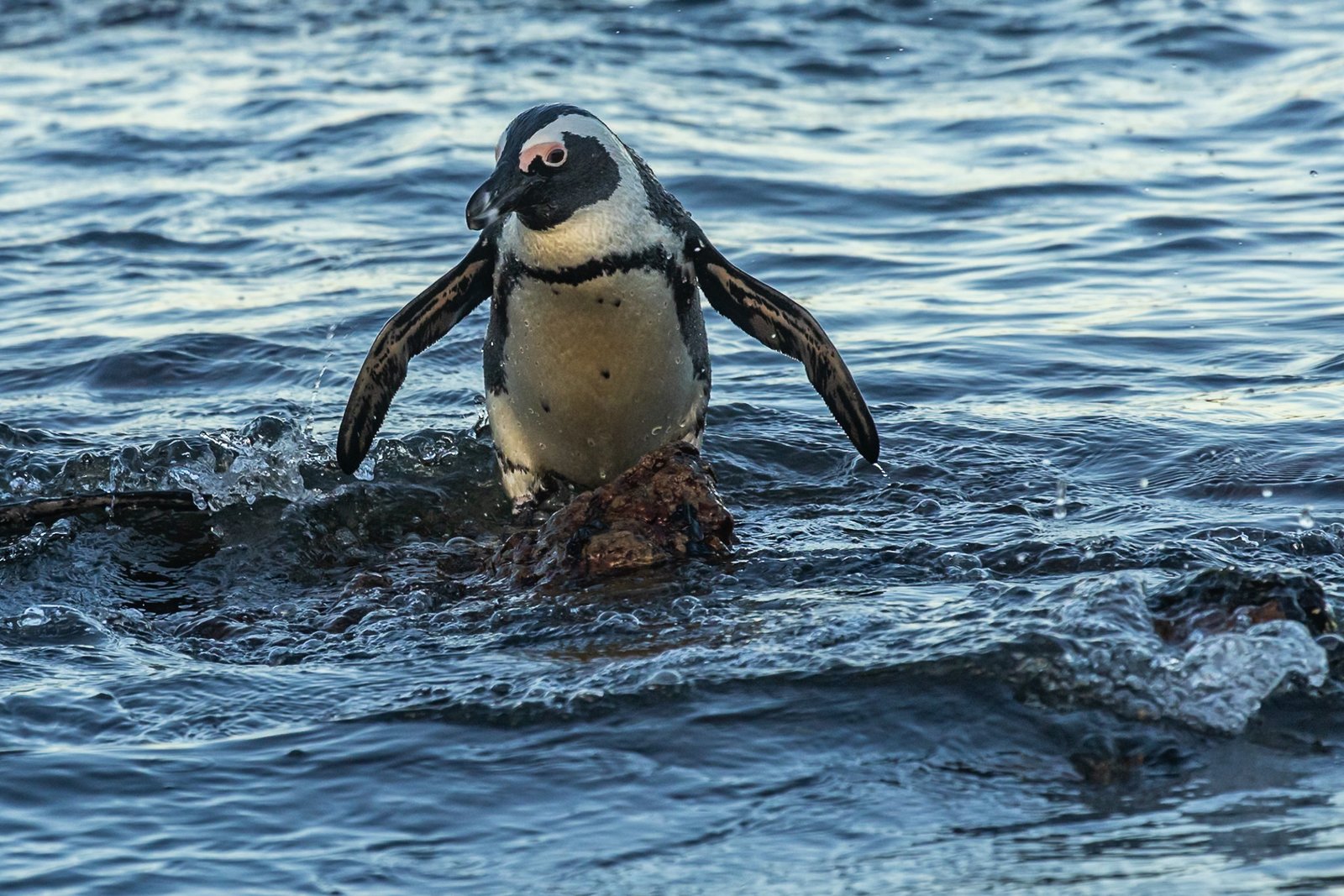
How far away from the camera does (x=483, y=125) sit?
11523 mm

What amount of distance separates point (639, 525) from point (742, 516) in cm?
79

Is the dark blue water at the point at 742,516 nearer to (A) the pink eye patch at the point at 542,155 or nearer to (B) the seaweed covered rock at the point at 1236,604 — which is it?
(B) the seaweed covered rock at the point at 1236,604

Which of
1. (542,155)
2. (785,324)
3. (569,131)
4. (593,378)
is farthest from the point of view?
(785,324)

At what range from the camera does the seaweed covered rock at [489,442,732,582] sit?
15.2 ft

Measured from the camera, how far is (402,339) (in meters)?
5.52

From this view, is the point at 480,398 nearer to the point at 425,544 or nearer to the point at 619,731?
the point at 425,544

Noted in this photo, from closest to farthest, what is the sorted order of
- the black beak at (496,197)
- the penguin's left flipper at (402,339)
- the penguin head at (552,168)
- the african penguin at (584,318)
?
the black beak at (496,197) < the penguin head at (552,168) < the african penguin at (584,318) < the penguin's left flipper at (402,339)

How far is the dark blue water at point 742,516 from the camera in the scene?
3.24m

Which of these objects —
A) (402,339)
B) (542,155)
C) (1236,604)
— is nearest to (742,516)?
(402,339)

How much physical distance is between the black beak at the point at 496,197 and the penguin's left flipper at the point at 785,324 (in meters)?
0.69

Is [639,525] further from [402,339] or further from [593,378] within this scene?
[402,339]

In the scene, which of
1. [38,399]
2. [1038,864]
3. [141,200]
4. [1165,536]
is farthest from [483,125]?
[1038,864]

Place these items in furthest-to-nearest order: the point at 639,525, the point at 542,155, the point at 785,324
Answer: the point at 785,324 → the point at 542,155 → the point at 639,525

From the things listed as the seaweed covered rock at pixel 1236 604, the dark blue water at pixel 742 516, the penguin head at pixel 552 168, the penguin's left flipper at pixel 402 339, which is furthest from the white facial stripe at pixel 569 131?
the seaweed covered rock at pixel 1236 604
